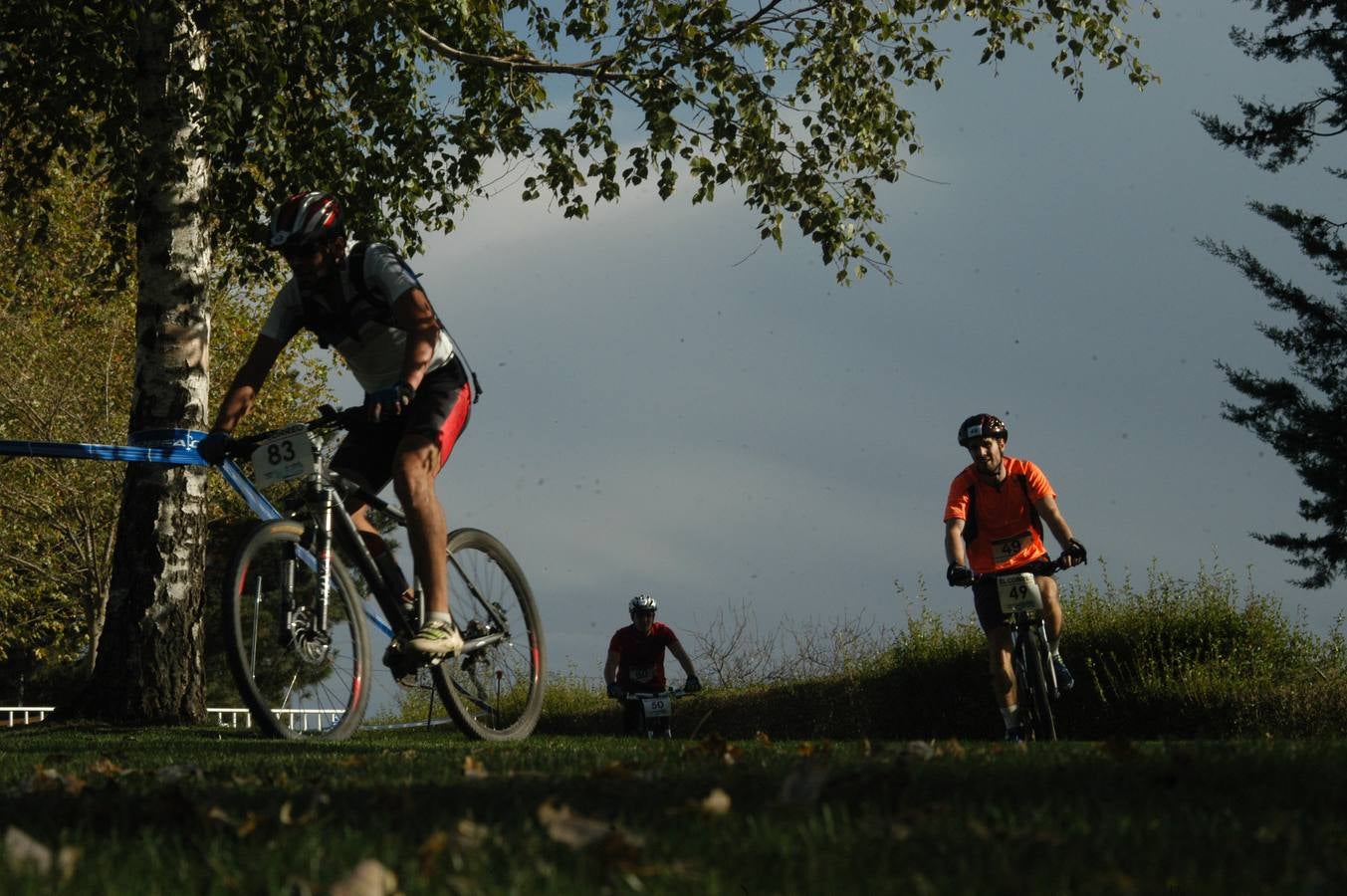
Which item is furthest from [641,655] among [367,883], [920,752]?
[367,883]

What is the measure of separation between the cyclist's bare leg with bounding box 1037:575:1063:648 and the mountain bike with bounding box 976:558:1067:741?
7cm

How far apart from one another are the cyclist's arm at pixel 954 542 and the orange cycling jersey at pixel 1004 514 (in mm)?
34

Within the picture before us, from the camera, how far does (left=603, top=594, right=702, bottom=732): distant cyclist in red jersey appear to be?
626 inches

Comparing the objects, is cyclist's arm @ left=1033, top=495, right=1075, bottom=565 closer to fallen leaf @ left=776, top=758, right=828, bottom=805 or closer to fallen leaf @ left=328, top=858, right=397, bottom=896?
fallen leaf @ left=776, top=758, right=828, bottom=805

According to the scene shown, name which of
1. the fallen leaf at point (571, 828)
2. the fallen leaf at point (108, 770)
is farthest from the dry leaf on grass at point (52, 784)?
the fallen leaf at point (571, 828)

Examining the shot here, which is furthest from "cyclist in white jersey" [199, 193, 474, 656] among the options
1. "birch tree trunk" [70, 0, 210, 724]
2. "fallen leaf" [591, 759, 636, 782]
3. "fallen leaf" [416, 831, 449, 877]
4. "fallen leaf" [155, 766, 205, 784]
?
"birch tree trunk" [70, 0, 210, 724]

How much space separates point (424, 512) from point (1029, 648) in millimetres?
4671

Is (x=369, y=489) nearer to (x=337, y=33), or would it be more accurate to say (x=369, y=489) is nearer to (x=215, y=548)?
(x=337, y=33)

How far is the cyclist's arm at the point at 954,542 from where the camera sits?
982 cm

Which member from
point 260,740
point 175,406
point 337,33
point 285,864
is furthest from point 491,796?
point 337,33

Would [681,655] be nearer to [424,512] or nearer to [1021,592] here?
[1021,592]

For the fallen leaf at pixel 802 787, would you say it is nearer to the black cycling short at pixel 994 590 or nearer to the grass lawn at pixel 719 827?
the grass lawn at pixel 719 827

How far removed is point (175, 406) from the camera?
39.0 ft

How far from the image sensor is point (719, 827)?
3.07m
